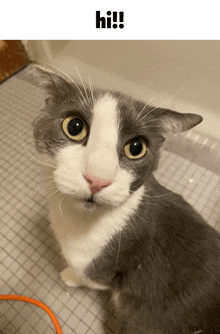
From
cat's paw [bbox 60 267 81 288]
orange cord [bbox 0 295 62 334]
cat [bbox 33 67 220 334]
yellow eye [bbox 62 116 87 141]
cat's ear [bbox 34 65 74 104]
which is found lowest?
orange cord [bbox 0 295 62 334]

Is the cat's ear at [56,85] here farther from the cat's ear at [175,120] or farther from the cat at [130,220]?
the cat's ear at [175,120]

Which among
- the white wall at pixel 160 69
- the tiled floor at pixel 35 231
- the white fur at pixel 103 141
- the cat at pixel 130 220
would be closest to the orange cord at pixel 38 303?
the tiled floor at pixel 35 231

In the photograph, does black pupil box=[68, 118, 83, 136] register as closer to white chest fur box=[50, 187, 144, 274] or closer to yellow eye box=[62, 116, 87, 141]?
yellow eye box=[62, 116, 87, 141]

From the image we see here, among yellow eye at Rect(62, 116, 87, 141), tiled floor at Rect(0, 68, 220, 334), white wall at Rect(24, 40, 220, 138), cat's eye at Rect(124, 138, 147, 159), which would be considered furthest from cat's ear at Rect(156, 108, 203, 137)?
tiled floor at Rect(0, 68, 220, 334)

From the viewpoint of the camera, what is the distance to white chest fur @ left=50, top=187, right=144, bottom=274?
715 millimetres

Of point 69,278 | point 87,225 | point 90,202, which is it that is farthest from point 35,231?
point 90,202

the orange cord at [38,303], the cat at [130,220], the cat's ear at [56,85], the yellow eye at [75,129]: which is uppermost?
the cat's ear at [56,85]

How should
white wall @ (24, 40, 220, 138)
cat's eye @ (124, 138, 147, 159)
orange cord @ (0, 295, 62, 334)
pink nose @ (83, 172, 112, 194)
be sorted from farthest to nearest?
1. white wall @ (24, 40, 220, 138)
2. orange cord @ (0, 295, 62, 334)
3. cat's eye @ (124, 138, 147, 159)
4. pink nose @ (83, 172, 112, 194)

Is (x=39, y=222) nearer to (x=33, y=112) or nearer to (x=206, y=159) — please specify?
(x=33, y=112)

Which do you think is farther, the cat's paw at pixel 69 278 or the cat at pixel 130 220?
the cat's paw at pixel 69 278

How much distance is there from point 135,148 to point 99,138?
11cm

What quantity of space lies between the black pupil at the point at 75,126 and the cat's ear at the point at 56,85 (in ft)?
0.38

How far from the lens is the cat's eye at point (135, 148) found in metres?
0.64
